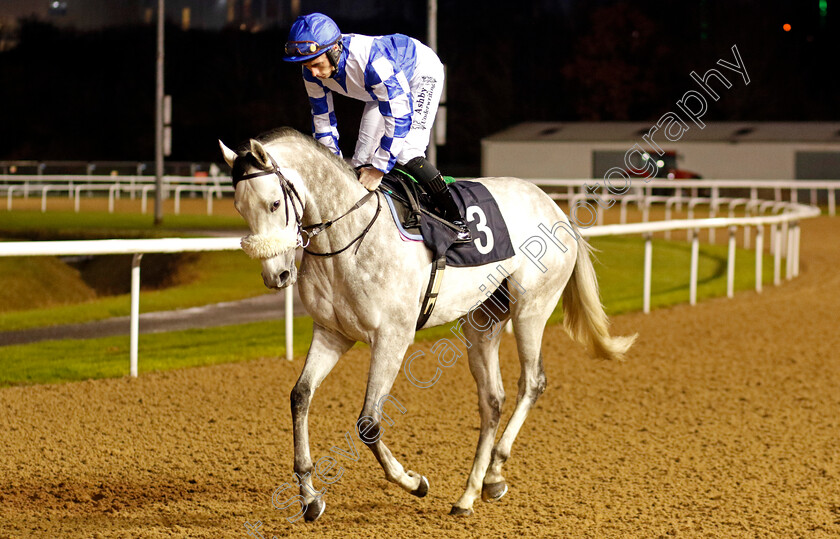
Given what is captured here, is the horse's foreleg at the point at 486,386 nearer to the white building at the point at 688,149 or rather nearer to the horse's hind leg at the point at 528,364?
the horse's hind leg at the point at 528,364

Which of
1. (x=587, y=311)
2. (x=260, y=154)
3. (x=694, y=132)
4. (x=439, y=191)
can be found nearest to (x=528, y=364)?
(x=587, y=311)

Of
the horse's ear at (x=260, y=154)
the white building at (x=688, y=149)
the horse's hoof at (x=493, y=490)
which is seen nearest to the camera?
the horse's ear at (x=260, y=154)

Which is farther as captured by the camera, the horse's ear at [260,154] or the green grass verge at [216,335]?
the green grass verge at [216,335]

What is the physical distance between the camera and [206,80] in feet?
152

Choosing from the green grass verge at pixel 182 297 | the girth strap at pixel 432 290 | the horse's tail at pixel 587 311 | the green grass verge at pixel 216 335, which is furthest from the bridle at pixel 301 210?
the green grass verge at pixel 182 297

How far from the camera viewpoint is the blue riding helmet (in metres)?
3.40

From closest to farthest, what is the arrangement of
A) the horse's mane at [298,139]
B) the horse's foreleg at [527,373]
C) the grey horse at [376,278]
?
the grey horse at [376,278]
the horse's mane at [298,139]
the horse's foreleg at [527,373]

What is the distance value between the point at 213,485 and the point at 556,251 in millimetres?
1772

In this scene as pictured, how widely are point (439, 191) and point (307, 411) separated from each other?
0.97 meters

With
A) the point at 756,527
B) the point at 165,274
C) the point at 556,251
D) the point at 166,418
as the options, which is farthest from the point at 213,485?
the point at 165,274

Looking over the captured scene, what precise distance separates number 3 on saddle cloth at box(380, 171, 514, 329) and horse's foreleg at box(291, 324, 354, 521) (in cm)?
42

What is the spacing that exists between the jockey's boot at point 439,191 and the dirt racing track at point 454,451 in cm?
111

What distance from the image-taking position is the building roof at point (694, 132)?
31.7 meters

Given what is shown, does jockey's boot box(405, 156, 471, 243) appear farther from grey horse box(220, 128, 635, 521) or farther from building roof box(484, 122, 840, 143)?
building roof box(484, 122, 840, 143)
